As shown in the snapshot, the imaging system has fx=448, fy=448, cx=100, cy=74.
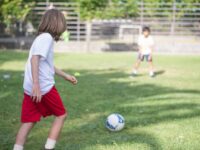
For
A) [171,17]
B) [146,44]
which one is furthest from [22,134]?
[171,17]

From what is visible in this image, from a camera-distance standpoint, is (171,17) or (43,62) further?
(171,17)

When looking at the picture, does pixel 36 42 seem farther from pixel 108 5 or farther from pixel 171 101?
pixel 108 5

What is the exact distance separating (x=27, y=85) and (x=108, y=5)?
62.2 feet

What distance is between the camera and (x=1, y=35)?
23.8m

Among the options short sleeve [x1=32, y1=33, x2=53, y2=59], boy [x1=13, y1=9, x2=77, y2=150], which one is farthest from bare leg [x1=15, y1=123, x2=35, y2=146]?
short sleeve [x1=32, y1=33, x2=53, y2=59]

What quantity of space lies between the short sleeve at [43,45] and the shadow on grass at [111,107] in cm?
120

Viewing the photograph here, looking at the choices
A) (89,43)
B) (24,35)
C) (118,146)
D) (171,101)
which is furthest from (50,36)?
(24,35)

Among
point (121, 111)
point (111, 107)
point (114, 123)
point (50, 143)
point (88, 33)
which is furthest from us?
point (88, 33)

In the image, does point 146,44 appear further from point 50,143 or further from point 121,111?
point 50,143

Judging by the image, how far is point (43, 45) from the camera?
4.20 m

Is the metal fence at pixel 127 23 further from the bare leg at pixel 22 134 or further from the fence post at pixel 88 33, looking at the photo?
the bare leg at pixel 22 134

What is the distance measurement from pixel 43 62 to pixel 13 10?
1846cm

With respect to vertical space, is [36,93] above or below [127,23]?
above

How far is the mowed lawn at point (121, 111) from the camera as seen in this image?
5.11 m
